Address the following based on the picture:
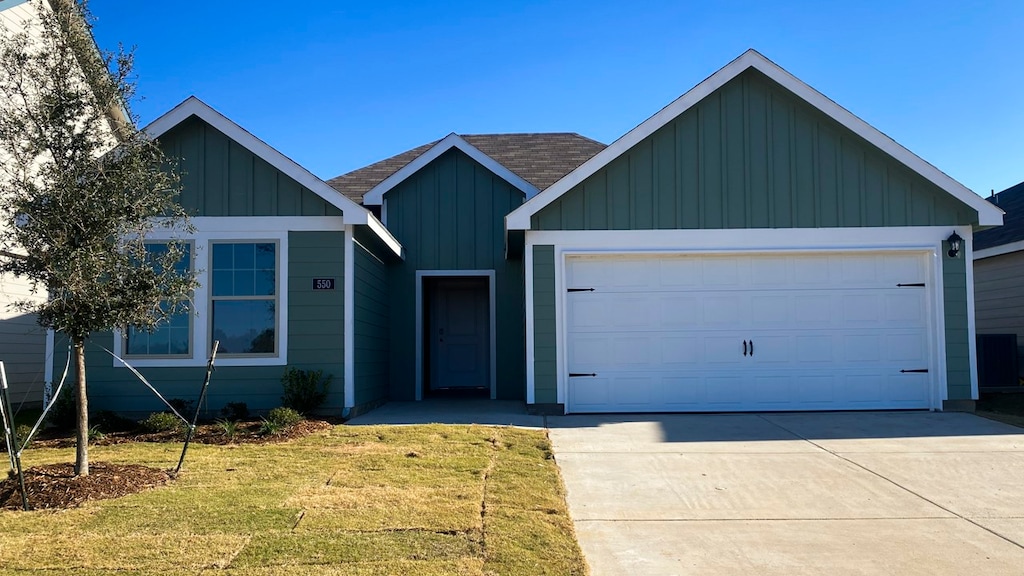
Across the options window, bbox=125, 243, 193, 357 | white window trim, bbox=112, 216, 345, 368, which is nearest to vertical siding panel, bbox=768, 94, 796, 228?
white window trim, bbox=112, 216, 345, 368

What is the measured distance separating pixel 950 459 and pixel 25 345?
13457 mm

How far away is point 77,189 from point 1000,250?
1465 centimetres

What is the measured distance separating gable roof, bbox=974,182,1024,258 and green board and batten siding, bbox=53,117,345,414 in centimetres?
1133

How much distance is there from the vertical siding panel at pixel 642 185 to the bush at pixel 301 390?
4.61m

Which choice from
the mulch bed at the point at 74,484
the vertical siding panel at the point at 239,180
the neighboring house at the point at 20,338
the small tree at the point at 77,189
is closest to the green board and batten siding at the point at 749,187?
the vertical siding panel at the point at 239,180

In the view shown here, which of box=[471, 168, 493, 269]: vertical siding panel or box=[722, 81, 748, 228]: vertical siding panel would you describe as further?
box=[471, 168, 493, 269]: vertical siding panel

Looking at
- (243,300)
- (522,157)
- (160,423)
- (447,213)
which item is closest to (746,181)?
(447,213)

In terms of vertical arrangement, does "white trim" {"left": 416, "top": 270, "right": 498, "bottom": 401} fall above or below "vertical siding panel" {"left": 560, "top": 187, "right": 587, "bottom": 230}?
below

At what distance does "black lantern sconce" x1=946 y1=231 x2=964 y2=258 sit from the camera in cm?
994

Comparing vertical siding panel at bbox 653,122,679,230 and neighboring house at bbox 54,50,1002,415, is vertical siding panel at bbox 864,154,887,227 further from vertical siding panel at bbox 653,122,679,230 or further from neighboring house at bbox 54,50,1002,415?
vertical siding panel at bbox 653,122,679,230

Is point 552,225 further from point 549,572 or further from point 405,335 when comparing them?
point 549,572

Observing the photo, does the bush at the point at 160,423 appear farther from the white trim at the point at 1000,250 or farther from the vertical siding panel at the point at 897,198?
the white trim at the point at 1000,250

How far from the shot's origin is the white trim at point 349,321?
31.6ft

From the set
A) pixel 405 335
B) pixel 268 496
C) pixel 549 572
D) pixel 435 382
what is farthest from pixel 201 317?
pixel 549 572
